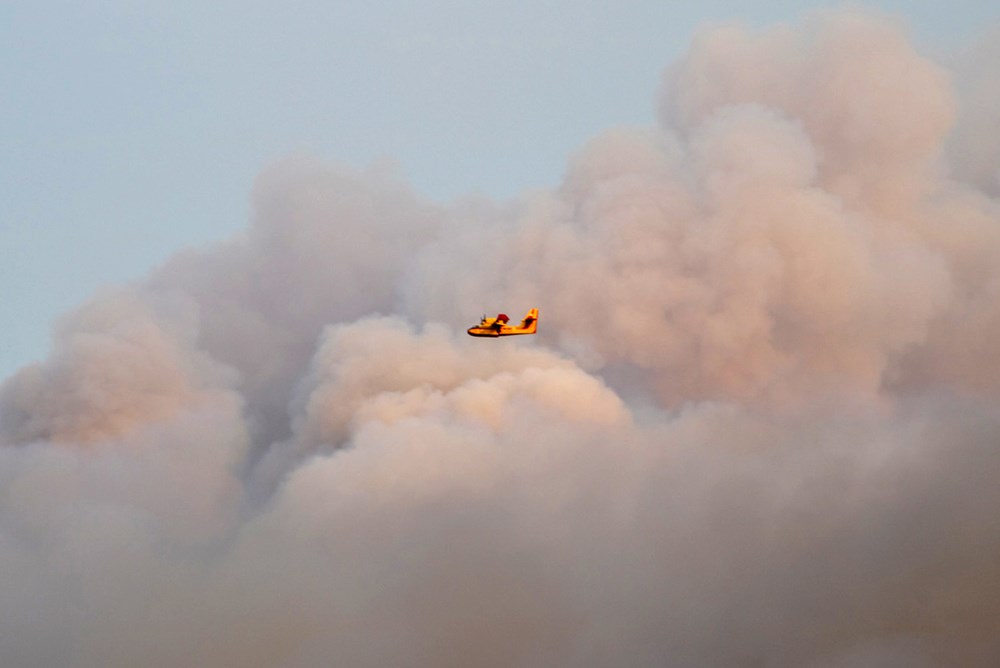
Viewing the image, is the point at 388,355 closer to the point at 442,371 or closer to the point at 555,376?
the point at 442,371

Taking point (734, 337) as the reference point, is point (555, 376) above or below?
below

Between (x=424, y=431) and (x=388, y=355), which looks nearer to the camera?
(x=424, y=431)

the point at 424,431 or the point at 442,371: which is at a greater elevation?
the point at 442,371

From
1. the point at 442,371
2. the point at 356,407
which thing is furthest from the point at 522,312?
the point at 356,407

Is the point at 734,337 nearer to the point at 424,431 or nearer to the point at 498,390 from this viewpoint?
the point at 498,390

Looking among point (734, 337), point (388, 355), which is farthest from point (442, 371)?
point (734, 337)

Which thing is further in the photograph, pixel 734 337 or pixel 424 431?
pixel 734 337

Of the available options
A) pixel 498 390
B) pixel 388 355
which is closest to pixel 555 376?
pixel 498 390
